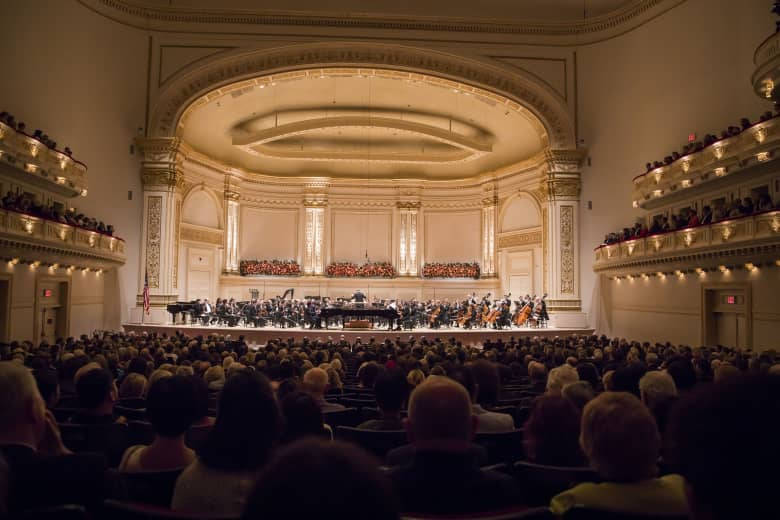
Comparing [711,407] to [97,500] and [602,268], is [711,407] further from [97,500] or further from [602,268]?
[602,268]

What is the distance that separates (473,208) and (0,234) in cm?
2234

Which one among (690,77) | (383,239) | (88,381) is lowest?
(88,381)

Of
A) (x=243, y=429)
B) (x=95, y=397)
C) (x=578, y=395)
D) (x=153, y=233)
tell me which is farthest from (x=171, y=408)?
(x=153, y=233)

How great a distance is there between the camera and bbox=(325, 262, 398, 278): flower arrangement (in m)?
30.0

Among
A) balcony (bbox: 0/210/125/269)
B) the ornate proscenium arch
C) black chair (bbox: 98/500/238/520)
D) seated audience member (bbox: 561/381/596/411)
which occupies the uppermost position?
the ornate proscenium arch

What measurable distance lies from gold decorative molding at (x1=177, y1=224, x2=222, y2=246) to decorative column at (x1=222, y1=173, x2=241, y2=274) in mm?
550

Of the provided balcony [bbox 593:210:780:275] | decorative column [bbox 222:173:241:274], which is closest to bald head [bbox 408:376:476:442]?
balcony [bbox 593:210:780:275]

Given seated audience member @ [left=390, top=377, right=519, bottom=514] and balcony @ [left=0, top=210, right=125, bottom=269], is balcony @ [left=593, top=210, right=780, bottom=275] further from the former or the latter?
balcony @ [left=0, top=210, right=125, bottom=269]

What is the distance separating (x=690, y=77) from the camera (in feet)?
57.5

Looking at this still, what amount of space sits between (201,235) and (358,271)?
806 cm

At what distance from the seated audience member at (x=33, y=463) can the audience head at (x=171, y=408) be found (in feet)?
1.75

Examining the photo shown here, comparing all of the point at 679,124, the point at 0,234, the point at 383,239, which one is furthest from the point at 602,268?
the point at 0,234

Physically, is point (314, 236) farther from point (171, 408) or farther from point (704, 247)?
point (171, 408)

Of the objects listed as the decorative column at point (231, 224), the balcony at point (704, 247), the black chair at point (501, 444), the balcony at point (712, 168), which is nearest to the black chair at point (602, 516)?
the black chair at point (501, 444)
